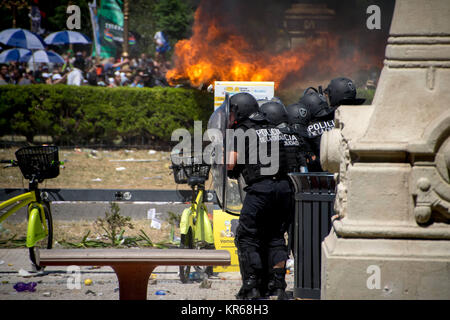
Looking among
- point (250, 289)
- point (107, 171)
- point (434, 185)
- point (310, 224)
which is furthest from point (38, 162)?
point (107, 171)

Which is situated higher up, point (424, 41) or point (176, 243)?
point (424, 41)

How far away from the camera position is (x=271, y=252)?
6.02 m

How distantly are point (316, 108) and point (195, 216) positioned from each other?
77.9 inches

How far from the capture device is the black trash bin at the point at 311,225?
510cm

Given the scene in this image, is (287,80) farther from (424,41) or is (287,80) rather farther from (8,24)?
(8,24)

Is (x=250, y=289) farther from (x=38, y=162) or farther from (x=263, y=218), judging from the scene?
(x=38, y=162)

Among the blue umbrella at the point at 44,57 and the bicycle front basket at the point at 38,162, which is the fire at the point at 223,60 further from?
the blue umbrella at the point at 44,57

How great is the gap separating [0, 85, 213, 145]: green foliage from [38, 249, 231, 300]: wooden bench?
11.4 m

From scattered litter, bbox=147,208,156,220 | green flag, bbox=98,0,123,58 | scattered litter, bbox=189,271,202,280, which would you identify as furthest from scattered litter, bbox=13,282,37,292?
green flag, bbox=98,0,123,58

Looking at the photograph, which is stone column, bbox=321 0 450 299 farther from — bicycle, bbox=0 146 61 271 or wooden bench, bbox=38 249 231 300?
bicycle, bbox=0 146 61 271

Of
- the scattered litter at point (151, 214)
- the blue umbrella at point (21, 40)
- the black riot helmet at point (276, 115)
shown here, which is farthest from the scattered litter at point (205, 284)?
the blue umbrella at point (21, 40)

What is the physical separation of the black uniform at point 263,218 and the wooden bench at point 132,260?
1452mm

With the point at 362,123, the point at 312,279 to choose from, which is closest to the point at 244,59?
the point at 312,279

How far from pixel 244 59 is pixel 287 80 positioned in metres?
1.80
